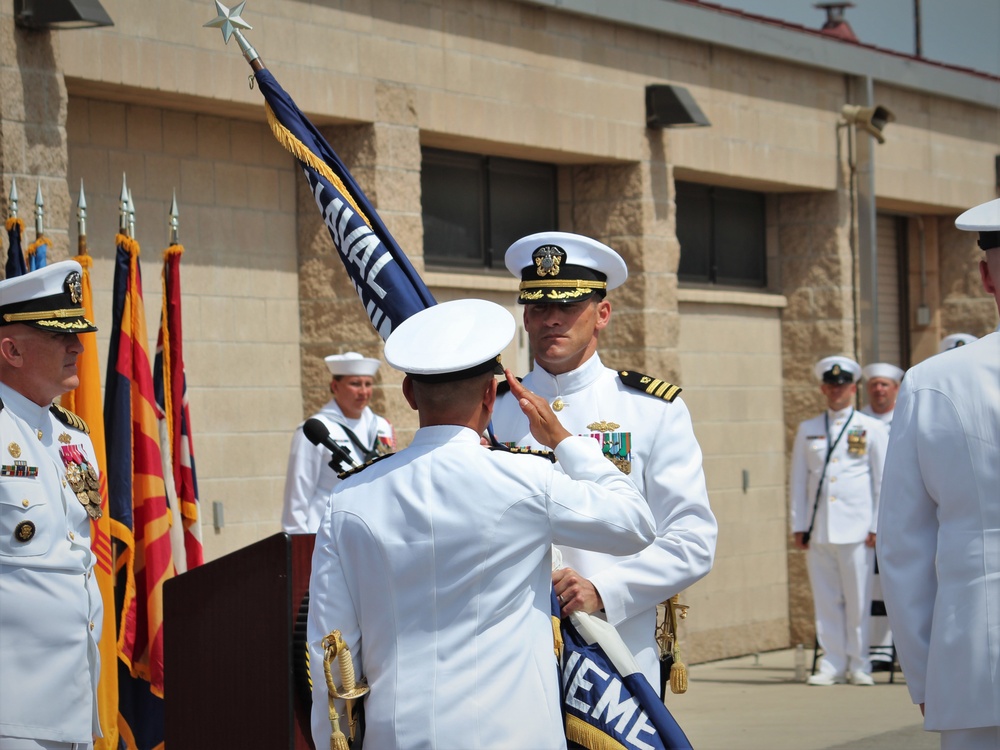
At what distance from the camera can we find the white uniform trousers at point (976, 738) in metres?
3.40

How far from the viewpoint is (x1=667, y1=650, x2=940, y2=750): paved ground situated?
26.6ft

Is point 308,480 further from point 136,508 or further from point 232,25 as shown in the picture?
point 232,25

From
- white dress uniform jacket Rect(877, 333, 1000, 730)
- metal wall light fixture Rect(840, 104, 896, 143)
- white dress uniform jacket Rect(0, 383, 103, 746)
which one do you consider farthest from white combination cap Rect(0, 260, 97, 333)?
metal wall light fixture Rect(840, 104, 896, 143)

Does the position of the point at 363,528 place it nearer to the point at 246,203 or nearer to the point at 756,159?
the point at 246,203

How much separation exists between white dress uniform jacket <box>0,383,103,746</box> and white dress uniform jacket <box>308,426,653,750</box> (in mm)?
1267

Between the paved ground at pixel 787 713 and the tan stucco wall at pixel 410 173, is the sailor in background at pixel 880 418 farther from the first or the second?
the tan stucco wall at pixel 410 173

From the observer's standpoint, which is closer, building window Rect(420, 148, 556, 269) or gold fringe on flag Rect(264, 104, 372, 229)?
gold fringe on flag Rect(264, 104, 372, 229)

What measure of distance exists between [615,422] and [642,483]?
197 mm

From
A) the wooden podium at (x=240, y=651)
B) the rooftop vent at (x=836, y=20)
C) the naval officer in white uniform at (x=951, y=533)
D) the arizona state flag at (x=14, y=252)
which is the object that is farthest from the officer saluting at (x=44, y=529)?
the rooftop vent at (x=836, y=20)

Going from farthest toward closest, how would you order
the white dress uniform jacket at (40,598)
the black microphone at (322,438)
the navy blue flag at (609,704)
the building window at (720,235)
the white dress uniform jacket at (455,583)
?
the building window at (720,235) < the black microphone at (322,438) < the white dress uniform jacket at (40,598) < the navy blue flag at (609,704) < the white dress uniform jacket at (455,583)

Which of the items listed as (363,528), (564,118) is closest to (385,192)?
(564,118)

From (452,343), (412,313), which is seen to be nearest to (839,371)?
(412,313)

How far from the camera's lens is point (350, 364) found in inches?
346

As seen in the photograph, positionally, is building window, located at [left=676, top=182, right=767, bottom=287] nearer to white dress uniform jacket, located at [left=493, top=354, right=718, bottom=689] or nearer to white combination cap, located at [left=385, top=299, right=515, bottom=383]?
white dress uniform jacket, located at [left=493, top=354, right=718, bottom=689]
